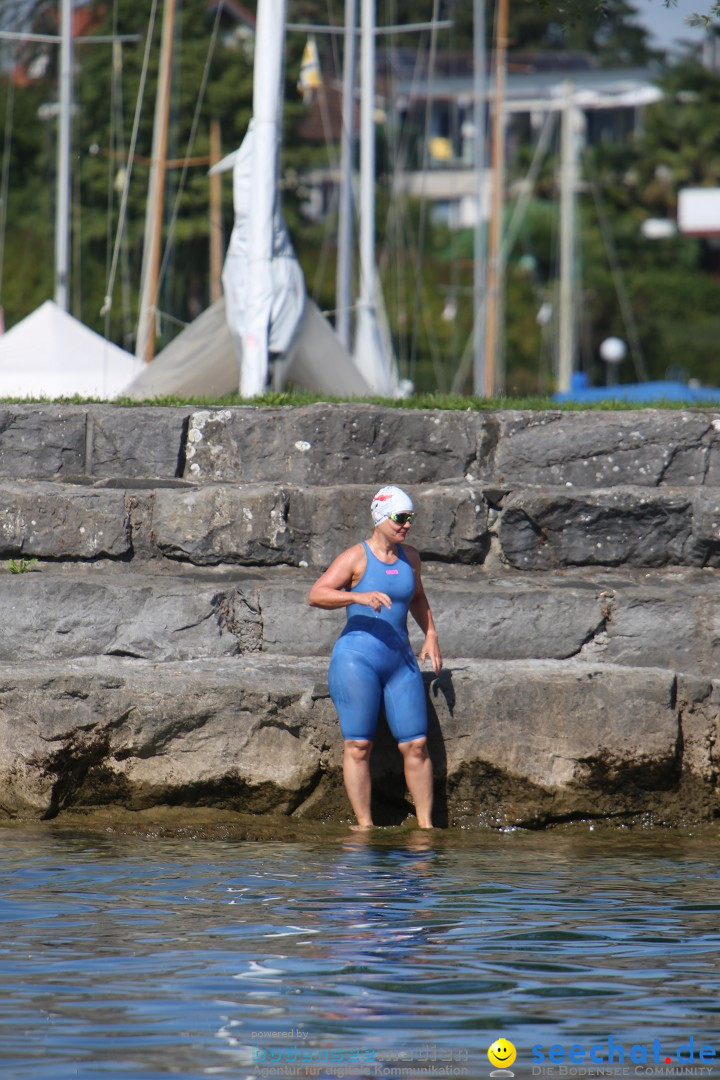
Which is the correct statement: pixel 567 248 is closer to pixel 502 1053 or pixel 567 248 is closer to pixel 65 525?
pixel 65 525

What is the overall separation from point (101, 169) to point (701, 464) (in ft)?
83.5

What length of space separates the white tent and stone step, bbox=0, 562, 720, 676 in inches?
293

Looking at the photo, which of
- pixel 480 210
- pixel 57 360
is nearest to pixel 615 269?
pixel 480 210

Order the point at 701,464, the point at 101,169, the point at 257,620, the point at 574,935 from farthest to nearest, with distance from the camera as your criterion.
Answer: the point at 101,169 < the point at 701,464 < the point at 257,620 < the point at 574,935

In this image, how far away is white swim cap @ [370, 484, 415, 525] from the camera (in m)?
7.12

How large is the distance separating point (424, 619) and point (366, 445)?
5.46 ft

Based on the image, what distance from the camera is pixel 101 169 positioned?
3191cm

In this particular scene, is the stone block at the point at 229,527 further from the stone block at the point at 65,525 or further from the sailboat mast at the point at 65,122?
the sailboat mast at the point at 65,122

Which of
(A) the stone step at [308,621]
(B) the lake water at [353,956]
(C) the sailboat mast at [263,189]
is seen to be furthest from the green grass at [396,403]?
(B) the lake water at [353,956]

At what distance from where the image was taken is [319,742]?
7266mm

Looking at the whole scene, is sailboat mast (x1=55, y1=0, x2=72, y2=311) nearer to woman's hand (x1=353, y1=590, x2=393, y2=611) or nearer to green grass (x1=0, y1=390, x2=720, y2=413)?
green grass (x1=0, y1=390, x2=720, y2=413)

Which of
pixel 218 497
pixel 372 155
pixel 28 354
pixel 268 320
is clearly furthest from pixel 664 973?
pixel 372 155

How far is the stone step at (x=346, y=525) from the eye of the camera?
8203 mm

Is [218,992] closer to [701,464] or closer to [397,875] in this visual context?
[397,875]
